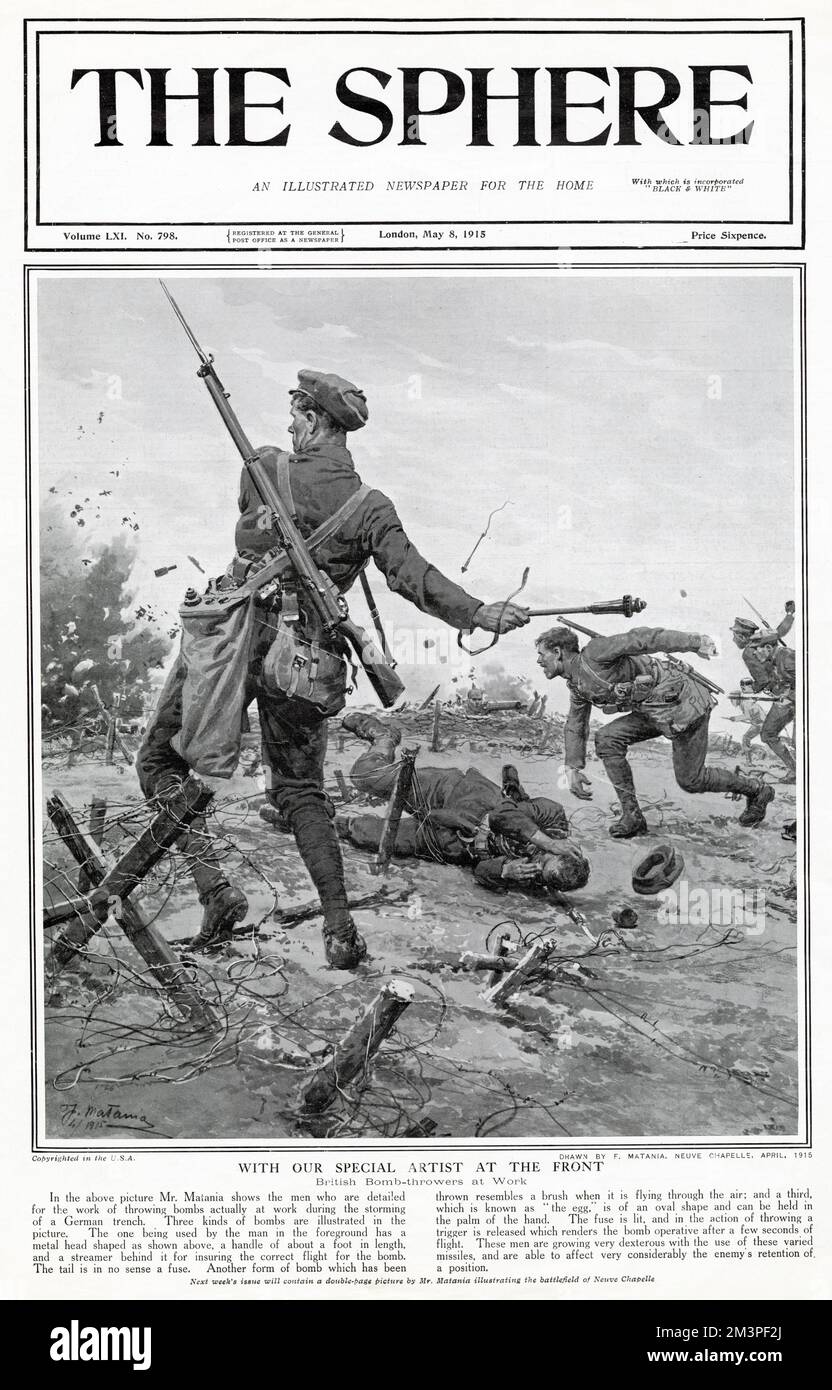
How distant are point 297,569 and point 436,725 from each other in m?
1.10

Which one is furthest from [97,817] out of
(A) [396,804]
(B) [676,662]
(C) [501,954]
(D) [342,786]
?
(B) [676,662]

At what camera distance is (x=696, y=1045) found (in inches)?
213

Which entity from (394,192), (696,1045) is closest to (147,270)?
(394,192)

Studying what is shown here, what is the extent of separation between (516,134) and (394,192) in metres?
0.70

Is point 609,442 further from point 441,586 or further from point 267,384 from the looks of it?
point 267,384

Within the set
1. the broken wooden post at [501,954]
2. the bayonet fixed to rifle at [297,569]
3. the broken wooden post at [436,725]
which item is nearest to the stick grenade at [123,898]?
the bayonet fixed to rifle at [297,569]

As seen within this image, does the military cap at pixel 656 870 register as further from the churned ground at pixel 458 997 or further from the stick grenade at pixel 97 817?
the stick grenade at pixel 97 817

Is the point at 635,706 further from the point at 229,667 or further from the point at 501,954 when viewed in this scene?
the point at 229,667

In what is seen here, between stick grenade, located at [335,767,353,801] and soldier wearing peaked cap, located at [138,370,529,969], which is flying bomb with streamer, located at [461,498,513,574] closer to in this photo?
soldier wearing peaked cap, located at [138,370,529,969]

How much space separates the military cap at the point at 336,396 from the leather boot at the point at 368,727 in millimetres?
1538

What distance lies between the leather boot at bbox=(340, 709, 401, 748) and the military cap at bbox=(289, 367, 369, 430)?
154 cm

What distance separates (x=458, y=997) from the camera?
212 inches

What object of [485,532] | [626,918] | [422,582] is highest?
[485,532]

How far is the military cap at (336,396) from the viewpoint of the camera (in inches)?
218
